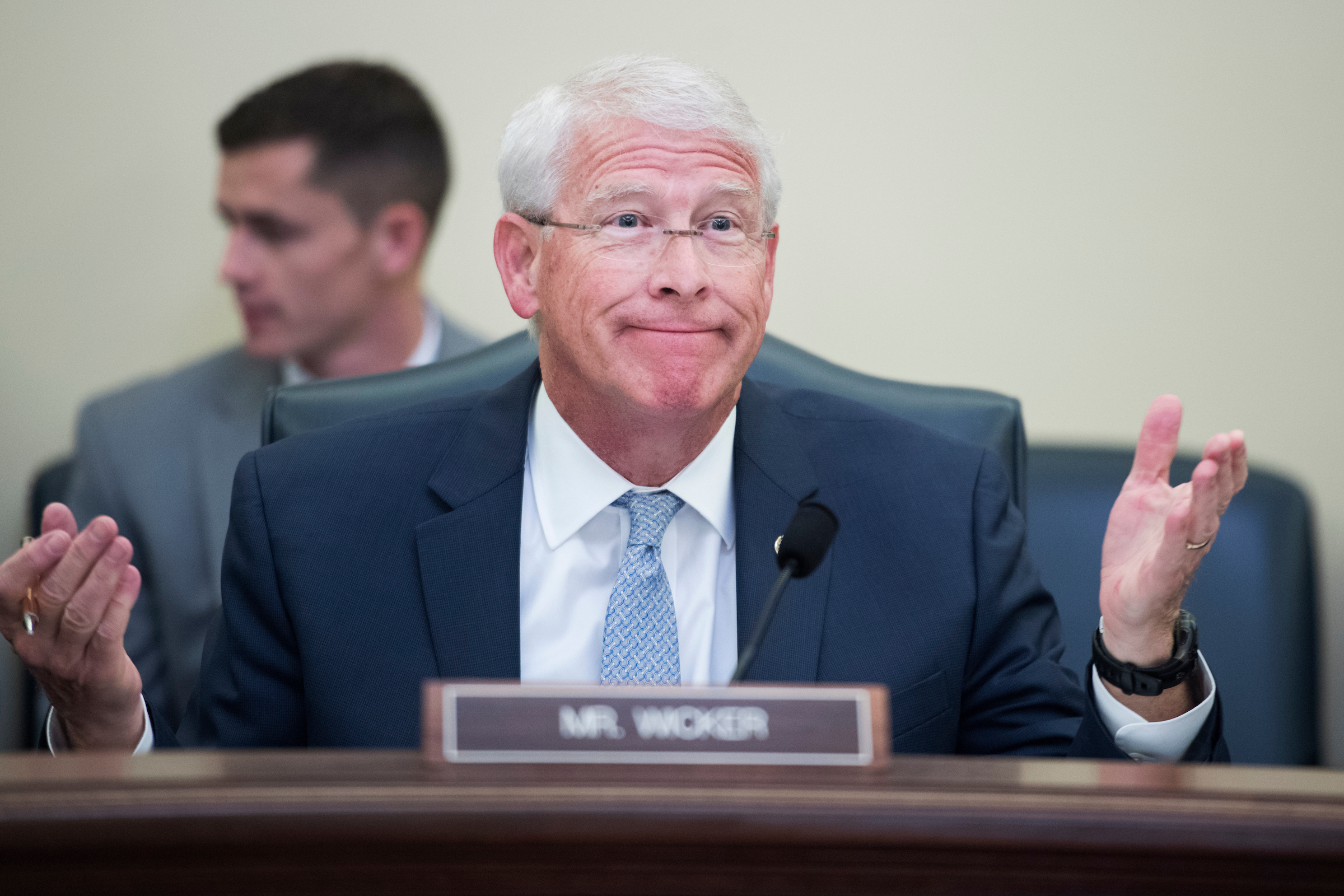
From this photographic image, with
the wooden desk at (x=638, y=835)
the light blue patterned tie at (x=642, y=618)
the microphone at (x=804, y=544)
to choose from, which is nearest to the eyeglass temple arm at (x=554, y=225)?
the light blue patterned tie at (x=642, y=618)

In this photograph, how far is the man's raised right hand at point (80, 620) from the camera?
1214 millimetres

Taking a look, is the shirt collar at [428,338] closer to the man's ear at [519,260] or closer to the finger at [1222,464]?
the man's ear at [519,260]

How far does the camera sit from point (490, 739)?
0.85 m

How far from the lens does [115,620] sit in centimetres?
125

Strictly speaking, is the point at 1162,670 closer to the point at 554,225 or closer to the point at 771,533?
the point at 771,533

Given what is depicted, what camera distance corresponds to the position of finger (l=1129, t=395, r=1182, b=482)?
4.30 feet

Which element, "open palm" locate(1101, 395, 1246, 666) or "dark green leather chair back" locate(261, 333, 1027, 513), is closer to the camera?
"open palm" locate(1101, 395, 1246, 666)

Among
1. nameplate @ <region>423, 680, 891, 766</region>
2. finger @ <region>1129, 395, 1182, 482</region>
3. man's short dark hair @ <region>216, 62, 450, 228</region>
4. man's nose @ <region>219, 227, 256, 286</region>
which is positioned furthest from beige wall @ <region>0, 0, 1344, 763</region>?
nameplate @ <region>423, 680, 891, 766</region>

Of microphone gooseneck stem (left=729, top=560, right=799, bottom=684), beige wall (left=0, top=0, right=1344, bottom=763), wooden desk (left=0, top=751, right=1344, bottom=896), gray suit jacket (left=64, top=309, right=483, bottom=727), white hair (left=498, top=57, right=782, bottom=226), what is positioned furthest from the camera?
beige wall (left=0, top=0, right=1344, bottom=763)

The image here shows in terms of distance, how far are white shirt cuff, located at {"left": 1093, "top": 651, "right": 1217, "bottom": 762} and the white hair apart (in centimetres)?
77

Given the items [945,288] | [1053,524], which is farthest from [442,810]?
[945,288]

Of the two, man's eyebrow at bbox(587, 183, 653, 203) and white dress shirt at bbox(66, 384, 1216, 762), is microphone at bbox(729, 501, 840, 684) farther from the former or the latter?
man's eyebrow at bbox(587, 183, 653, 203)

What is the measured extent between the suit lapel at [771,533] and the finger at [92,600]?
0.69 meters

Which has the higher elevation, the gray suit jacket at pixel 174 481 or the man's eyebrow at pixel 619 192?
the man's eyebrow at pixel 619 192
